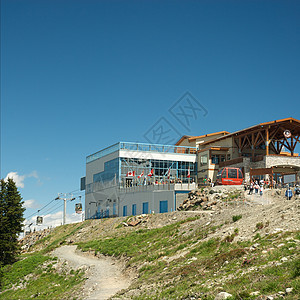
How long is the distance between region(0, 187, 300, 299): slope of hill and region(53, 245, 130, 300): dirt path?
20.8 inches

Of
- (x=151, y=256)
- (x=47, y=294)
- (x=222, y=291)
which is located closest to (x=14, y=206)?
(x=47, y=294)

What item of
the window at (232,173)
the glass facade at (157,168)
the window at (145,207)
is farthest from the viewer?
the glass facade at (157,168)

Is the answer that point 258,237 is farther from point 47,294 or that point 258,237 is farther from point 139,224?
point 139,224

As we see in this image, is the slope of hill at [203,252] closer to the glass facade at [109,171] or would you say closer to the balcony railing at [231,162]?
the balcony railing at [231,162]

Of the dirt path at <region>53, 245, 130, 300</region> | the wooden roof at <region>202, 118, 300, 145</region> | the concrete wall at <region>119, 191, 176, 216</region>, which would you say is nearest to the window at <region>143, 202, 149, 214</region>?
the concrete wall at <region>119, 191, 176, 216</region>

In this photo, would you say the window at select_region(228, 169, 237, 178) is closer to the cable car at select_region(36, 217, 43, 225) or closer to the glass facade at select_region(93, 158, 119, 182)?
the glass facade at select_region(93, 158, 119, 182)

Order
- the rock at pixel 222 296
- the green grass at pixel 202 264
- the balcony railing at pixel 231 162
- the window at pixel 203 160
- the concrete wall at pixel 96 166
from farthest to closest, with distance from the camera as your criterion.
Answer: the window at pixel 203 160, the concrete wall at pixel 96 166, the balcony railing at pixel 231 162, the green grass at pixel 202 264, the rock at pixel 222 296

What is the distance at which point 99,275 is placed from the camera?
28.3 meters

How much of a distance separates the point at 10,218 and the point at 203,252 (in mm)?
34106

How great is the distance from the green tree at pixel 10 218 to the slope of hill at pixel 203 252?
5.94 metres

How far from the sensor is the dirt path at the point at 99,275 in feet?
78.7

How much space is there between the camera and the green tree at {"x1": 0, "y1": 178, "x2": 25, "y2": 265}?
153ft

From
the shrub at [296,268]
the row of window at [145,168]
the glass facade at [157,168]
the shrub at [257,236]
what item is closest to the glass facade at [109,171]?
the row of window at [145,168]

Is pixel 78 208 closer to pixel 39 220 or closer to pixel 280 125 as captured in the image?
pixel 39 220
